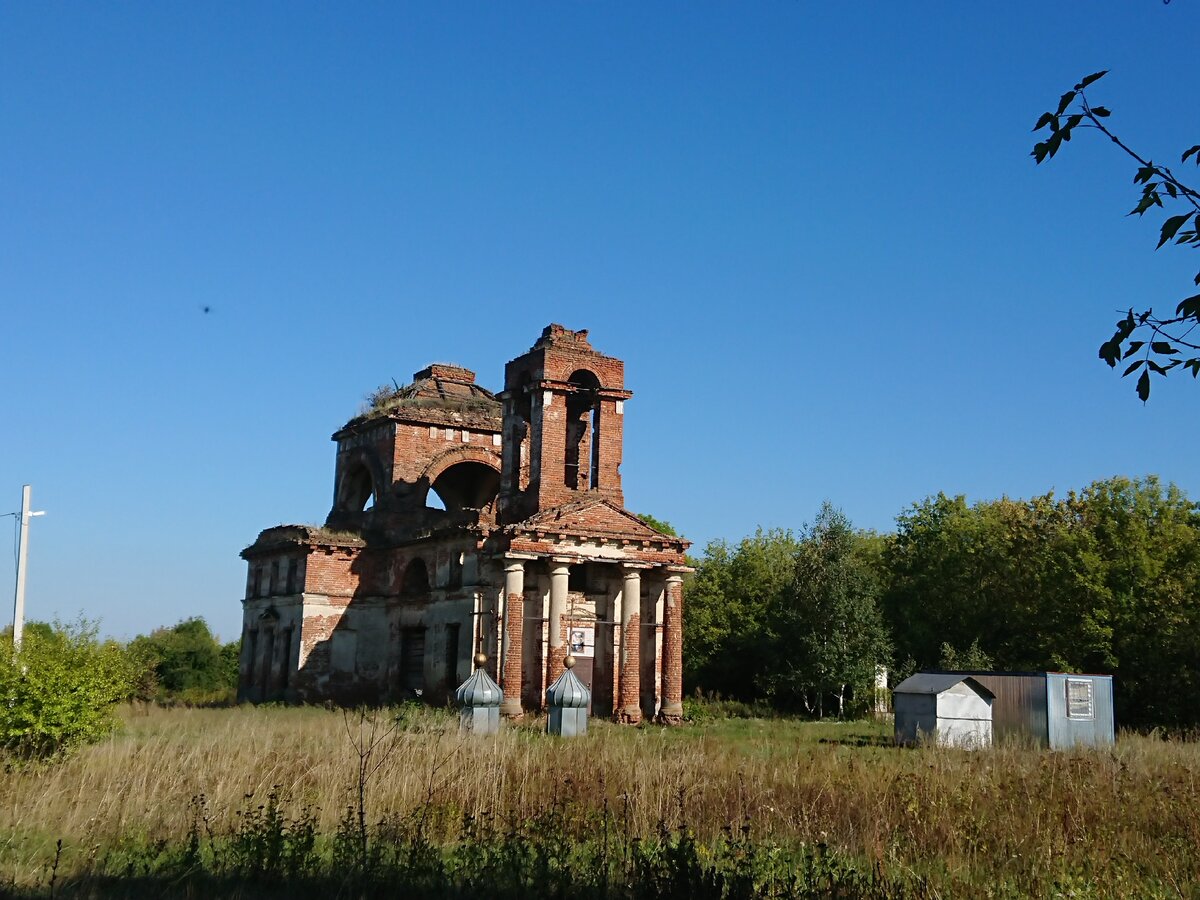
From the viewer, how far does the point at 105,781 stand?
456 inches

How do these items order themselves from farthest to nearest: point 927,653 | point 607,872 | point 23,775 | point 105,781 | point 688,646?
point 688,646 → point 927,653 → point 23,775 → point 105,781 → point 607,872

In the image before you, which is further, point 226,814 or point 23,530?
point 23,530

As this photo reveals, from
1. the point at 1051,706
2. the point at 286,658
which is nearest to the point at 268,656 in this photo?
the point at 286,658

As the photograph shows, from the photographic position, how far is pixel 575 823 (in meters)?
10.8

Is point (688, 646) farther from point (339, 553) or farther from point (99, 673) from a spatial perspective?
point (99, 673)

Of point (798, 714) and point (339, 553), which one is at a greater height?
point (339, 553)

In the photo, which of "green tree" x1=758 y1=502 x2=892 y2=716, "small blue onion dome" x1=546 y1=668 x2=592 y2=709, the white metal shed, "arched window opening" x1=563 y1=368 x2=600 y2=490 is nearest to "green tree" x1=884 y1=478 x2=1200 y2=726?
"green tree" x1=758 y1=502 x2=892 y2=716

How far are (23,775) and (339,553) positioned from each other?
23.2 m

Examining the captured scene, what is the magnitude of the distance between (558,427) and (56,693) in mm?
18962

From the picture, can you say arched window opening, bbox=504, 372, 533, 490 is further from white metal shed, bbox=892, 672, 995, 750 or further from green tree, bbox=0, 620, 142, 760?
green tree, bbox=0, 620, 142, 760

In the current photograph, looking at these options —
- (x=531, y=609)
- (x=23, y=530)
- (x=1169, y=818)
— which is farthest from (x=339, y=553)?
(x=1169, y=818)

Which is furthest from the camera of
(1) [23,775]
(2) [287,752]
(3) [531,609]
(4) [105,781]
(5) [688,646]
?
(5) [688,646]

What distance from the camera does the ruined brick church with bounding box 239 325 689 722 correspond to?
3042 cm

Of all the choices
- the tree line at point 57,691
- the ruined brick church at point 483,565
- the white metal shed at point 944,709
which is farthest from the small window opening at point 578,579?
the tree line at point 57,691
